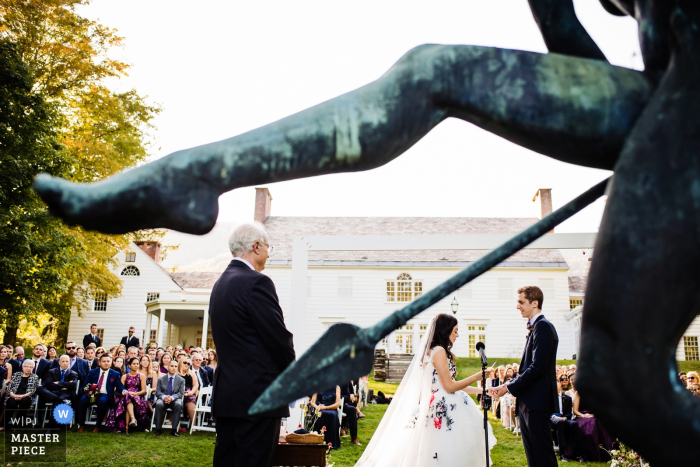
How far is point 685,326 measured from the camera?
2.08ft

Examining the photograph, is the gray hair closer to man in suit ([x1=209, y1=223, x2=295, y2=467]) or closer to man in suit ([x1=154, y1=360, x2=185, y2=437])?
man in suit ([x1=209, y1=223, x2=295, y2=467])

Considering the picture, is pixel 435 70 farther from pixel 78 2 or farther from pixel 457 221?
pixel 457 221

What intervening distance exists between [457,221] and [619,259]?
38989mm

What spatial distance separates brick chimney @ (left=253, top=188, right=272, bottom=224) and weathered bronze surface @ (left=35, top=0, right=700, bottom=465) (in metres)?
38.5

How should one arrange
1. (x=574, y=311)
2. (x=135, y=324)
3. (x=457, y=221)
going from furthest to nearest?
(x=457, y=221) → (x=135, y=324) → (x=574, y=311)

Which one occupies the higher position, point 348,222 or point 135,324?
point 348,222

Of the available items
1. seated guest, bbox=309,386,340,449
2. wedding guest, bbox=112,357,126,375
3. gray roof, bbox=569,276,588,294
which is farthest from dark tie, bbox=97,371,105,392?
gray roof, bbox=569,276,588,294

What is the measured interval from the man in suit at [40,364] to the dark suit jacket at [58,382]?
1.01 feet

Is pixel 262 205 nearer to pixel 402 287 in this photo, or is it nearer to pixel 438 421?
pixel 402 287

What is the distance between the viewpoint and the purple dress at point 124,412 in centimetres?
1151

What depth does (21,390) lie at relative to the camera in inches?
442

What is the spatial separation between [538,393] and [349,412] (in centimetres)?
676

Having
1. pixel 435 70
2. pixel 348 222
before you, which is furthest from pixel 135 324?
pixel 435 70

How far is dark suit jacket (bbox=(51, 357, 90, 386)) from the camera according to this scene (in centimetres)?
1269
